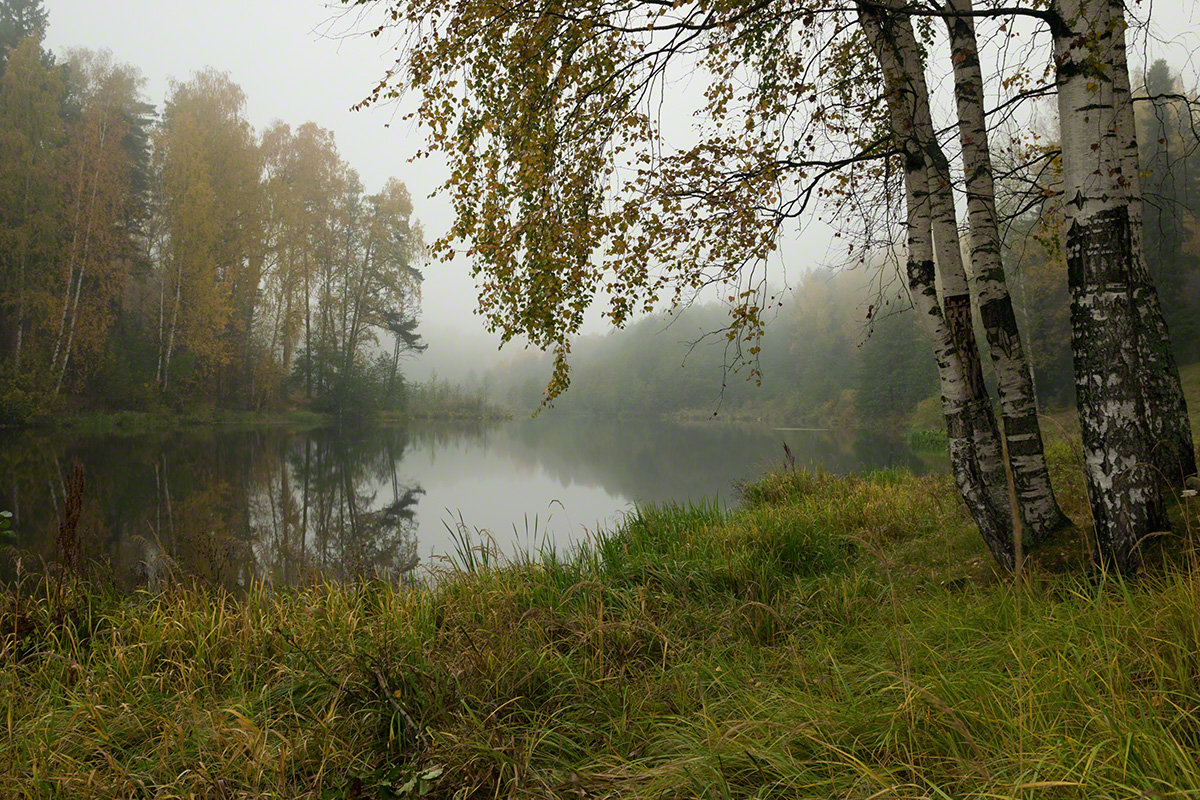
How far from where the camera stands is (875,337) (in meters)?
38.3

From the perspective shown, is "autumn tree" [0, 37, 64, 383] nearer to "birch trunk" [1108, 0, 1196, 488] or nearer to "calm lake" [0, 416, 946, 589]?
"calm lake" [0, 416, 946, 589]

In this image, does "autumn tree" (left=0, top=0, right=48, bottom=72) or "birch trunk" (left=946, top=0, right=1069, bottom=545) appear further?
"autumn tree" (left=0, top=0, right=48, bottom=72)

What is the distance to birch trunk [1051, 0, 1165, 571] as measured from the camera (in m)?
2.56

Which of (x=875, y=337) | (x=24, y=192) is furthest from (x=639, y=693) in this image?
(x=875, y=337)

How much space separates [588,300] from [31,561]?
6.47m

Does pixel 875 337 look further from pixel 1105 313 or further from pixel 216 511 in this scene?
pixel 1105 313

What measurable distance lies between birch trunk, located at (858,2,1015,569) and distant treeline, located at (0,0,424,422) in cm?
2259

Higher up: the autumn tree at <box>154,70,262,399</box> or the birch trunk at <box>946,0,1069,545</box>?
the autumn tree at <box>154,70,262,399</box>

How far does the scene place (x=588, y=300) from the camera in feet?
13.5

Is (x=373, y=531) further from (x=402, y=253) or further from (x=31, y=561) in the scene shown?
(x=402, y=253)

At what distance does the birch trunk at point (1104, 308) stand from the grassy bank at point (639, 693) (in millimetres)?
306

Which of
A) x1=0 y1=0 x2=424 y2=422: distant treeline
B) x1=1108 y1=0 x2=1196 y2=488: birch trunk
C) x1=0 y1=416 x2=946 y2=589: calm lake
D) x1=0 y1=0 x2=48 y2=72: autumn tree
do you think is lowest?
x1=0 y1=416 x2=946 y2=589: calm lake

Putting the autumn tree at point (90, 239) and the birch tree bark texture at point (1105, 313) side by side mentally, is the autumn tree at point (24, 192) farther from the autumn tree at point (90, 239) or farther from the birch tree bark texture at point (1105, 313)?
the birch tree bark texture at point (1105, 313)

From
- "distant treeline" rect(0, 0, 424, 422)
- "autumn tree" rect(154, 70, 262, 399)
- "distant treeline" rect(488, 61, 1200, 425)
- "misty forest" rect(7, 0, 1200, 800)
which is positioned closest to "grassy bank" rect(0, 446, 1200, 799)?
"misty forest" rect(7, 0, 1200, 800)
